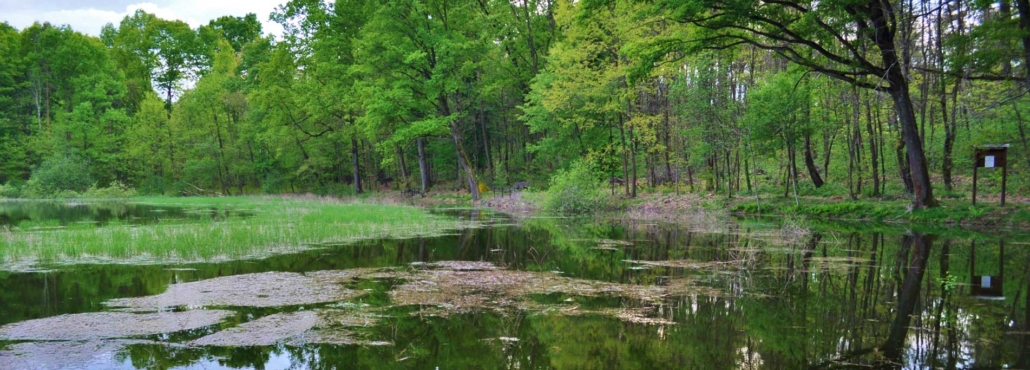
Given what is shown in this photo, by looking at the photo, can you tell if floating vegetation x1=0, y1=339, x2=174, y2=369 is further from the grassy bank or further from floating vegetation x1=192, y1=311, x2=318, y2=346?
the grassy bank

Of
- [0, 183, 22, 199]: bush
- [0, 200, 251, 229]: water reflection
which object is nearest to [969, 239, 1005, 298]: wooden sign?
[0, 200, 251, 229]: water reflection

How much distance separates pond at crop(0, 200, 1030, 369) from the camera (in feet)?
14.2

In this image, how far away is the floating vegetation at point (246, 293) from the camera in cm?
603

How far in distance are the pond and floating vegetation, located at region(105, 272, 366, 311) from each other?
0.04 m

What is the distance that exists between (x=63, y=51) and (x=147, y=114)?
8534 mm

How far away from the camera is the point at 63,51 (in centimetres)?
4278

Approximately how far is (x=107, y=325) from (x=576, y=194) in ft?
60.2

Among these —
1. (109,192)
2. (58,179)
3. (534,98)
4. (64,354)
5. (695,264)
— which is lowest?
(109,192)

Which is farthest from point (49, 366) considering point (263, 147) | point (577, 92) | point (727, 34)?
point (263, 147)

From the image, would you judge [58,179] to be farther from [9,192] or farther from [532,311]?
[532,311]

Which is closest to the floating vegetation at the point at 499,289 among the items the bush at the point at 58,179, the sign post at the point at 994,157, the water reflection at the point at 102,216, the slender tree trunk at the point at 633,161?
the water reflection at the point at 102,216

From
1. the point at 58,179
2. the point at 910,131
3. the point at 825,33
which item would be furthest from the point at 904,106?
the point at 58,179

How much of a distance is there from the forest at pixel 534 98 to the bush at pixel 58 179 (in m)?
0.13

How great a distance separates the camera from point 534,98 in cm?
2683
